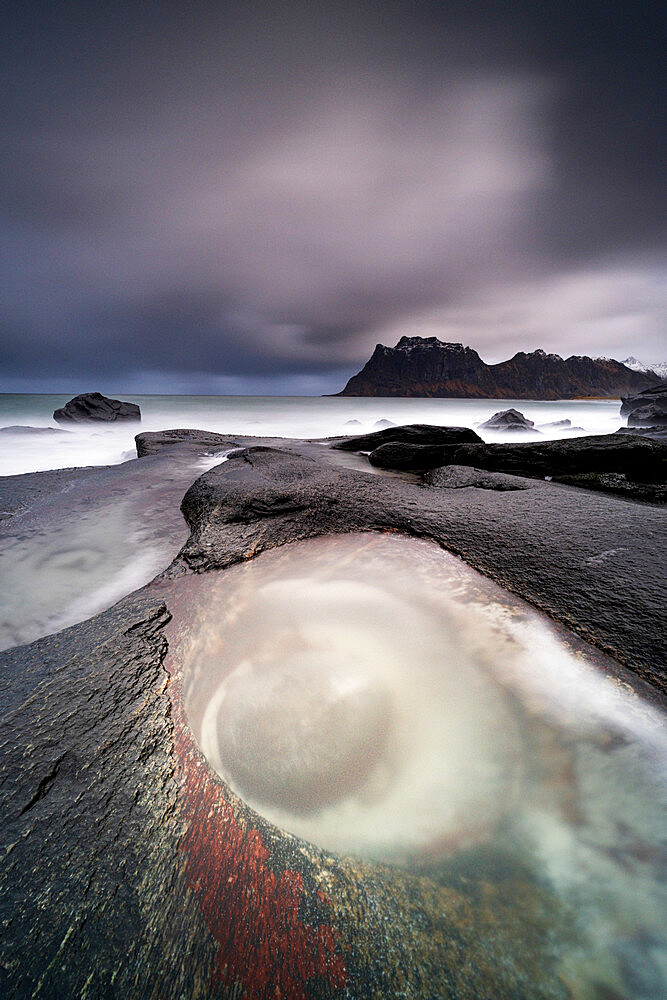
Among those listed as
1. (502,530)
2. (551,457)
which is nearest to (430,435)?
(551,457)

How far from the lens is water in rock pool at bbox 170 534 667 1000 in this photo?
83 centimetres

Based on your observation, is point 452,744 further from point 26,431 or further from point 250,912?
Answer: point 26,431

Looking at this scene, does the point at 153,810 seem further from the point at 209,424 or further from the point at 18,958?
the point at 209,424

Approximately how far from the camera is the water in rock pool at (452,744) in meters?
0.83

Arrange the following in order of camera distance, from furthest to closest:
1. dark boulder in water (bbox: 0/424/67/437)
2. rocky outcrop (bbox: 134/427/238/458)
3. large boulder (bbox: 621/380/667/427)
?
1. large boulder (bbox: 621/380/667/427)
2. dark boulder in water (bbox: 0/424/67/437)
3. rocky outcrop (bbox: 134/427/238/458)

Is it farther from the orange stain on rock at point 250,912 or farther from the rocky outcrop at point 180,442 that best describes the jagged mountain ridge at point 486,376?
the orange stain on rock at point 250,912

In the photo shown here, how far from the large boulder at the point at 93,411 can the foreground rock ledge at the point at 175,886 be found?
673 inches

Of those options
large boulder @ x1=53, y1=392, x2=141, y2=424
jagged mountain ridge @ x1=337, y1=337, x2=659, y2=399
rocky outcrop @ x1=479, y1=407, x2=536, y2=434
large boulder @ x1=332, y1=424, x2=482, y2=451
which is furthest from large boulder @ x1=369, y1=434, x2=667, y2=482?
jagged mountain ridge @ x1=337, y1=337, x2=659, y2=399

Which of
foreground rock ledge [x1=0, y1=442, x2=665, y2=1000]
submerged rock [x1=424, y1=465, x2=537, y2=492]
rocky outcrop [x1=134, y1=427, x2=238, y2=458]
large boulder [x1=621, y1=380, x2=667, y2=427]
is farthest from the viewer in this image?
large boulder [x1=621, y1=380, x2=667, y2=427]

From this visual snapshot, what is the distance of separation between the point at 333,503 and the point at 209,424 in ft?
63.2

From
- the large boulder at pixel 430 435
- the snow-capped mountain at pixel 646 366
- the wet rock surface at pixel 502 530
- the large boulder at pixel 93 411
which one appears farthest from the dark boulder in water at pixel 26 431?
the snow-capped mountain at pixel 646 366

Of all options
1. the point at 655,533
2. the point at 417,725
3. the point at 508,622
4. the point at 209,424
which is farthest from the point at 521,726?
the point at 209,424

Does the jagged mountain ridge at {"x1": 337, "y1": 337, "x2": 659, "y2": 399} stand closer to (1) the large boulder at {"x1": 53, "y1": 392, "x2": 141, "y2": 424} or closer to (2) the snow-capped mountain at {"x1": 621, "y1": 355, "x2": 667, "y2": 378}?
(2) the snow-capped mountain at {"x1": 621, "y1": 355, "x2": 667, "y2": 378}

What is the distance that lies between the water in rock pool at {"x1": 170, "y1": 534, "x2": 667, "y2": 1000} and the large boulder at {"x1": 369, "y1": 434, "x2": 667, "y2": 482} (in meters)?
3.40
